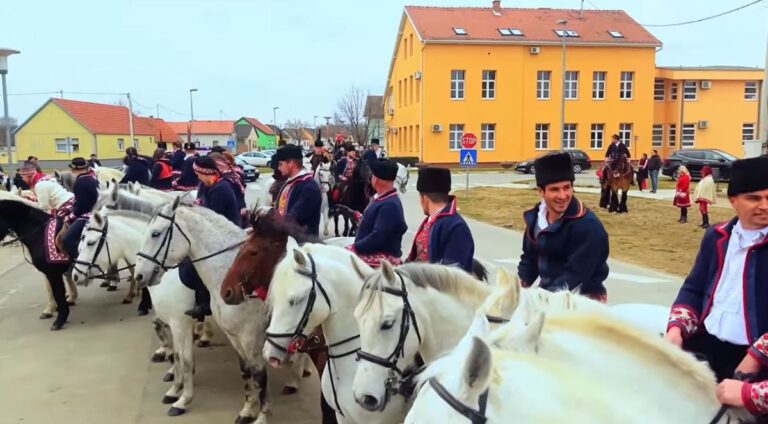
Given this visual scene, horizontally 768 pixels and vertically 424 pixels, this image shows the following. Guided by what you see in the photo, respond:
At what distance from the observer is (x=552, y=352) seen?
5.89ft

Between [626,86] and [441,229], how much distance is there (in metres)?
44.1

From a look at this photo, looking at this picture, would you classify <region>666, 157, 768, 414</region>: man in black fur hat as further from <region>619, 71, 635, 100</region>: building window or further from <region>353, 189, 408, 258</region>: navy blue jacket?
<region>619, 71, 635, 100</region>: building window

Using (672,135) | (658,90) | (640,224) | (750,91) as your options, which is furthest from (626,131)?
(640,224)

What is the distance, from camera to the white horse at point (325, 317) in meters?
3.63

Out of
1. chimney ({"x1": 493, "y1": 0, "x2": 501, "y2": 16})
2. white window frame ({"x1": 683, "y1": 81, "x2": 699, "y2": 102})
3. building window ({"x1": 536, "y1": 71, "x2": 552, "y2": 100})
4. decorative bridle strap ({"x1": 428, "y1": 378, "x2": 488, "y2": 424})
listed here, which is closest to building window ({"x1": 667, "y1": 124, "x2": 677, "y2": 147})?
white window frame ({"x1": 683, "y1": 81, "x2": 699, "y2": 102})

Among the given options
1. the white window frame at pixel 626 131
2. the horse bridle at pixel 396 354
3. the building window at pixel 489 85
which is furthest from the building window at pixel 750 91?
the horse bridle at pixel 396 354

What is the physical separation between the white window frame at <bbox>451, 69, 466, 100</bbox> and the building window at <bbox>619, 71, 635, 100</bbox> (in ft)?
38.9

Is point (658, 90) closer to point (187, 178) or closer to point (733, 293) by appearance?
point (187, 178)

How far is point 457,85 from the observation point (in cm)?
4212

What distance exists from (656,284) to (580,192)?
14.6 metres

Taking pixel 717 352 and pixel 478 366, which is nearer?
pixel 478 366

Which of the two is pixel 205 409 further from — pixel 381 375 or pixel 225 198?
pixel 381 375

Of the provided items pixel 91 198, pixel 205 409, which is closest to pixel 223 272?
pixel 205 409

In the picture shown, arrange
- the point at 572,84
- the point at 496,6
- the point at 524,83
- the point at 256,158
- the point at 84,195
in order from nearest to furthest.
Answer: the point at 84,195 < the point at 524,83 < the point at 572,84 < the point at 496,6 < the point at 256,158
